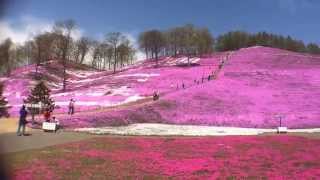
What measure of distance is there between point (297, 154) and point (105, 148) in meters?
6.61

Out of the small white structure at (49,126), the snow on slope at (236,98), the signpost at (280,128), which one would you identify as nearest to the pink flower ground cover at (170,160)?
the small white structure at (49,126)

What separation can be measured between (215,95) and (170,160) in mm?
27835

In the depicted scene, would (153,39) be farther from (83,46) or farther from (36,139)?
(36,139)

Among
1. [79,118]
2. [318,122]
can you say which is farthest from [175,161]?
[318,122]

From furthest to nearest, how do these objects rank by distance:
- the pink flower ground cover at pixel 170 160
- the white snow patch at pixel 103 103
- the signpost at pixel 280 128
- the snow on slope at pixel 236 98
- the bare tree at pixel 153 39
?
the bare tree at pixel 153 39 → the white snow patch at pixel 103 103 → the snow on slope at pixel 236 98 → the signpost at pixel 280 128 → the pink flower ground cover at pixel 170 160

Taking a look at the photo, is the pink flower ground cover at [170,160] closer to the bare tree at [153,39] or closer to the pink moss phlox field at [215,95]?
the pink moss phlox field at [215,95]

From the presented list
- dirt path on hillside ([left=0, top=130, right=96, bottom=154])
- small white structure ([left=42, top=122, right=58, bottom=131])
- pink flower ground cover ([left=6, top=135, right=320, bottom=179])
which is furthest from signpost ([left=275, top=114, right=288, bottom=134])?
small white structure ([left=42, top=122, right=58, bottom=131])

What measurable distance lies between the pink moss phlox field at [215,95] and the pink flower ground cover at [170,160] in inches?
375

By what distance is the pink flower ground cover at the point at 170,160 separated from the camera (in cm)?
1528

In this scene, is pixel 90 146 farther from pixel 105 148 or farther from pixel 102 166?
pixel 102 166

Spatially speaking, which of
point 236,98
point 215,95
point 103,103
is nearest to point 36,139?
point 103,103

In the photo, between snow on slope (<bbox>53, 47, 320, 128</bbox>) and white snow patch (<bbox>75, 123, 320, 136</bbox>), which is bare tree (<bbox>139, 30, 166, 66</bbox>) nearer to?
snow on slope (<bbox>53, 47, 320, 128</bbox>)

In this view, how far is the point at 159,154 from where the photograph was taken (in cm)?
1934

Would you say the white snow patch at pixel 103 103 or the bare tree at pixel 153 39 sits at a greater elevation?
the bare tree at pixel 153 39
